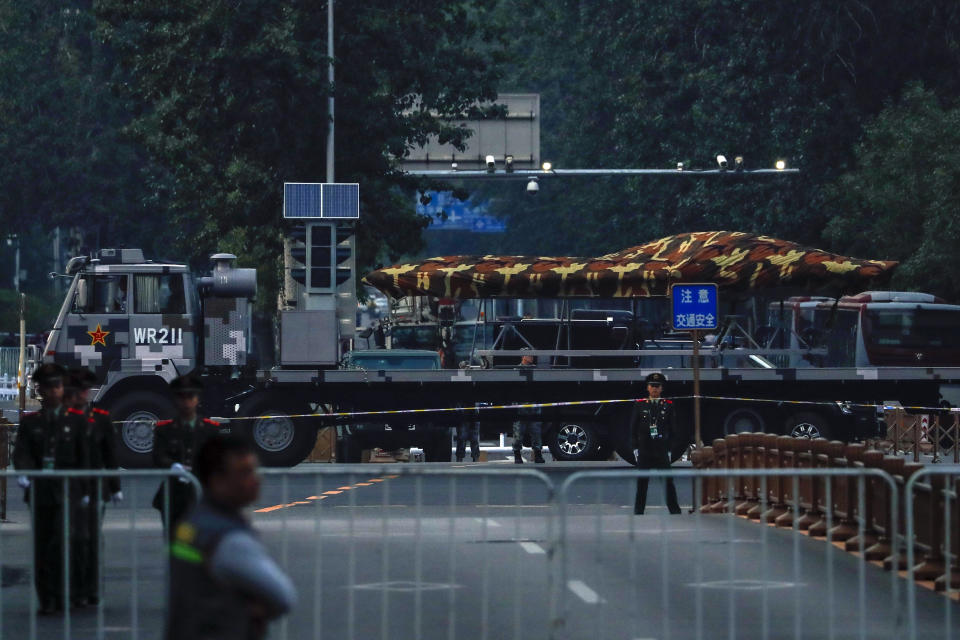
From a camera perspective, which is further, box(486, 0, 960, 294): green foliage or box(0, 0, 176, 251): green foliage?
box(0, 0, 176, 251): green foliage

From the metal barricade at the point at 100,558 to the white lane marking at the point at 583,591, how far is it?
2.71 meters

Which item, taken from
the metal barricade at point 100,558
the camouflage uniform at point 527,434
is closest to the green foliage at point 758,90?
the camouflage uniform at point 527,434

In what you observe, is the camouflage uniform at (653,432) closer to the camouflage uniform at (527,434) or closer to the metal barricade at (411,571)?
the metal barricade at (411,571)

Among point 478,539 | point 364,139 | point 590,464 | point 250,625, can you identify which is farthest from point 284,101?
point 250,625

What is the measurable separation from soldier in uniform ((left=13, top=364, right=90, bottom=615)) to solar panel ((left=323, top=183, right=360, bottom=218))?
19.3 m

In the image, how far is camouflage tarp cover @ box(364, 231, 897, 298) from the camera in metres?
32.0

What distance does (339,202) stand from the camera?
32.9 m

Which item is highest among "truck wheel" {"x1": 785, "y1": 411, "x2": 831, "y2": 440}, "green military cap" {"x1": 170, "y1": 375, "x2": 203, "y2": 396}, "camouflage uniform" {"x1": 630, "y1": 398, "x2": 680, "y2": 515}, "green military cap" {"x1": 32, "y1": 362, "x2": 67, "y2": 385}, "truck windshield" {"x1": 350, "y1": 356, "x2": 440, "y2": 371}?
"green military cap" {"x1": 32, "y1": 362, "x2": 67, "y2": 385}

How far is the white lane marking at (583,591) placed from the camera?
12.8m

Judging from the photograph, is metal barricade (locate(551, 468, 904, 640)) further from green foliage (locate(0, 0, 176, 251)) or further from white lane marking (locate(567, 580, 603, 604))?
green foliage (locate(0, 0, 176, 251))

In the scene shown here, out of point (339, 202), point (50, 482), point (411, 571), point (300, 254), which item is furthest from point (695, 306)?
point (50, 482)

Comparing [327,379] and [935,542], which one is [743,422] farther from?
[935,542]

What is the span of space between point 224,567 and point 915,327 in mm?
35233

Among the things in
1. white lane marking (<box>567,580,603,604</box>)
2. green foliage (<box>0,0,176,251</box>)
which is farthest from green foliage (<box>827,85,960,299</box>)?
white lane marking (<box>567,580,603,604</box>)
